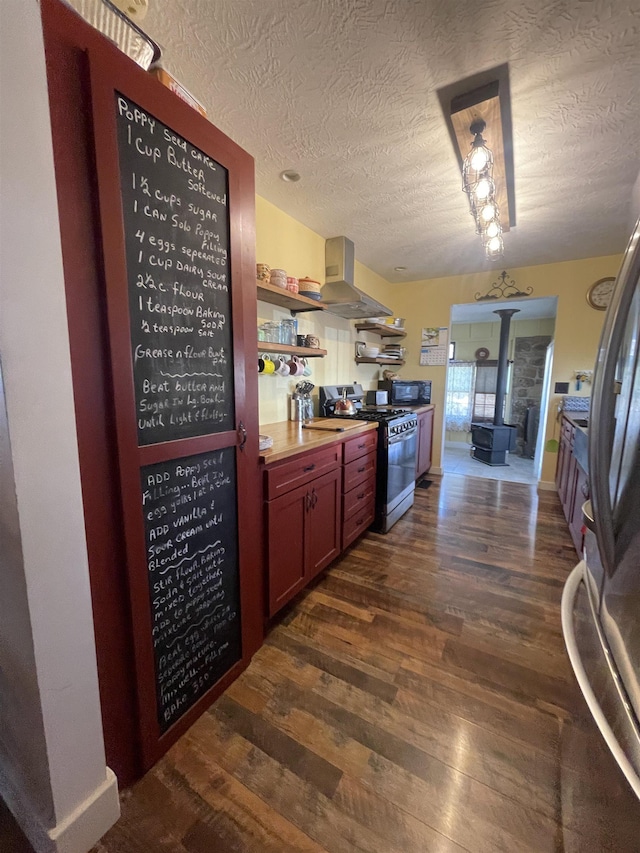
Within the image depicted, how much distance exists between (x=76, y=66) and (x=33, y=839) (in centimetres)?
203

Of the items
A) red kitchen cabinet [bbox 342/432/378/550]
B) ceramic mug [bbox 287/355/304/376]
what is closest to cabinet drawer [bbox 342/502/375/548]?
red kitchen cabinet [bbox 342/432/378/550]

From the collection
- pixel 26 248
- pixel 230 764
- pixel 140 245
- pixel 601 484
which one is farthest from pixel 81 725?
pixel 601 484

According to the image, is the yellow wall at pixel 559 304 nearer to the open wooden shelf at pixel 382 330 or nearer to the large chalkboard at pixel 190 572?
the open wooden shelf at pixel 382 330

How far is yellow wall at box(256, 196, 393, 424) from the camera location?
7.80ft

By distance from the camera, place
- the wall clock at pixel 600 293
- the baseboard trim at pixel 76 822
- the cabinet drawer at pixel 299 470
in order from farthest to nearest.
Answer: the wall clock at pixel 600 293 → the cabinet drawer at pixel 299 470 → the baseboard trim at pixel 76 822

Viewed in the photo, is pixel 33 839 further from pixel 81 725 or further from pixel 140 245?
pixel 140 245

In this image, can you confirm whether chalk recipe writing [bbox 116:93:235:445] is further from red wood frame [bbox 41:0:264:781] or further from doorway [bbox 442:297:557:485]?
doorway [bbox 442:297:557:485]

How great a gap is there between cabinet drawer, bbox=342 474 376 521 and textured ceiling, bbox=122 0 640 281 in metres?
2.03

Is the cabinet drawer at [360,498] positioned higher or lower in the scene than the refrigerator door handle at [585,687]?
lower

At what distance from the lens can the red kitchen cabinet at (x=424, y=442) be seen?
3.79 m

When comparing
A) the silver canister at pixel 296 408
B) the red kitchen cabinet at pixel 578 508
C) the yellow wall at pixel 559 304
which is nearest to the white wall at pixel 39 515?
the silver canister at pixel 296 408

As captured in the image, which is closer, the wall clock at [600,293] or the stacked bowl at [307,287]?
the stacked bowl at [307,287]

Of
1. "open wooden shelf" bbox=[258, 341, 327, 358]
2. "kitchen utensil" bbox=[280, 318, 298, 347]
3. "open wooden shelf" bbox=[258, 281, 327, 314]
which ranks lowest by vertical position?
"open wooden shelf" bbox=[258, 341, 327, 358]

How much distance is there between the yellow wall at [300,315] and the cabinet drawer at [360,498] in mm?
826
